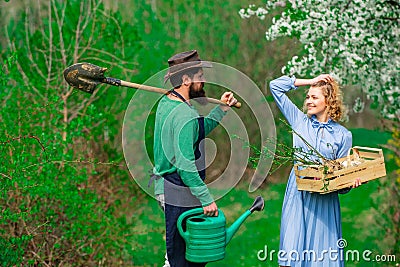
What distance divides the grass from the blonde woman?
1831 mm

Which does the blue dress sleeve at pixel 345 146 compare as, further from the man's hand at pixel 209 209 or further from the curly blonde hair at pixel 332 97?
the man's hand at pixel 209 209

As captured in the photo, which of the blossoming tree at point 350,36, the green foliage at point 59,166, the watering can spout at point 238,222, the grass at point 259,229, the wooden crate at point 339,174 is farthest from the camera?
the grass at point 259,229

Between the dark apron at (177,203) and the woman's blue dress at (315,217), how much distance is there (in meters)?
0.55

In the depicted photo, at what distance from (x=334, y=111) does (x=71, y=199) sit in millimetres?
2196

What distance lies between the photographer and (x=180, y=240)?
3.81 metres

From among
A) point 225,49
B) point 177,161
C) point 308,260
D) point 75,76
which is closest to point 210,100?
point 177,161

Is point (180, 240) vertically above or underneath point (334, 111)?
underneath

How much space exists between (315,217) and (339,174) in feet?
1.36

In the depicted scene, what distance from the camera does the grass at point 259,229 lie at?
6219 millimetres

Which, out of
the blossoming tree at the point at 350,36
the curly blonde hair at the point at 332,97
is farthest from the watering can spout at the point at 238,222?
the blossoming tree at the point at 350,36

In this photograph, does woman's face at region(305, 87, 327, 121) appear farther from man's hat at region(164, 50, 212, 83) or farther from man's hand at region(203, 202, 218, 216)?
man's hand at region(203, 202, 218, 216)

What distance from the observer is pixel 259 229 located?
7465 millimetres

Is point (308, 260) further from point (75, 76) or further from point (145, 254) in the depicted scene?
point (145, 254)

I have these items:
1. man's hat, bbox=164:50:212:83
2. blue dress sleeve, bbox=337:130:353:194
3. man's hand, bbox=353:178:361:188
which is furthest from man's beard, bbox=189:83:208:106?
man's hand, bbox=353:178:361:188
